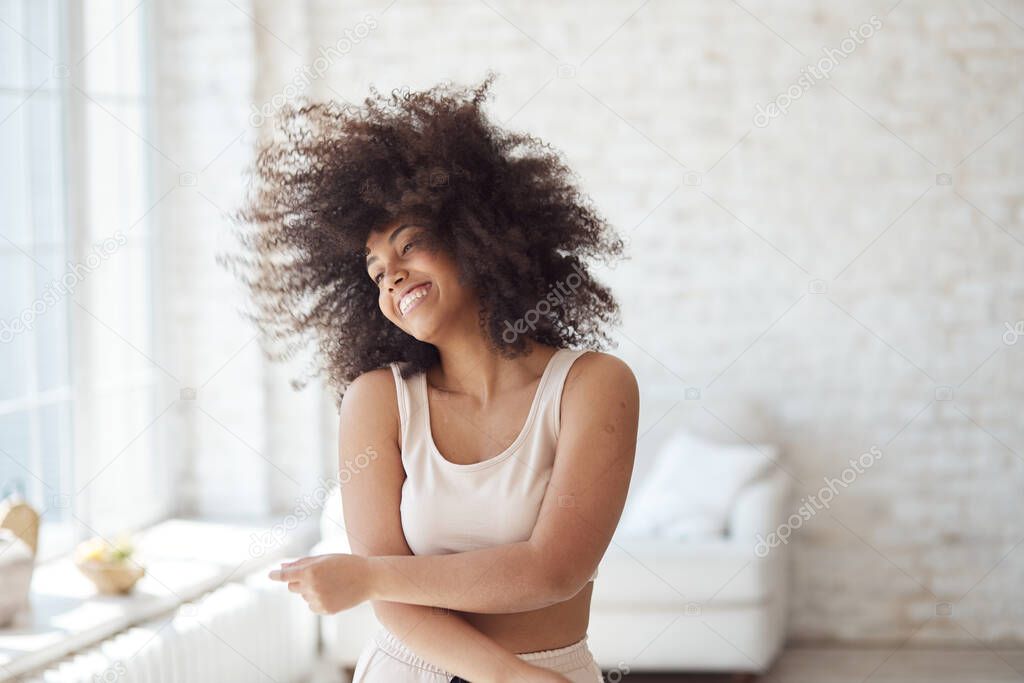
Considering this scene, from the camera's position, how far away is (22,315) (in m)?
3.15

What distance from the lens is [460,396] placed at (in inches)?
62.1

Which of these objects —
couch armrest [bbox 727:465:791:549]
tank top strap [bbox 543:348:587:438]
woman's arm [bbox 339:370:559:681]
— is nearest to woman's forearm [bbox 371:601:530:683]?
woman's arm [bbox 339:370:559:681]

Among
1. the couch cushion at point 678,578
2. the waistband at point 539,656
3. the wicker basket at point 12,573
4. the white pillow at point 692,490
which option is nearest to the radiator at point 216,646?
Result: the wicker basket at point 12,573

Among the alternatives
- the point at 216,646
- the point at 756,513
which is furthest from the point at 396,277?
the point at 756,513

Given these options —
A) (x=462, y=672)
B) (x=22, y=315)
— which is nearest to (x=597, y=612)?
(x=22, y=315)

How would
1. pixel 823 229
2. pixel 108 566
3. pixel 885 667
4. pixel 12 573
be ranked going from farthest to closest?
pixel 823 229
pixel 885 667
pixel 108 566
pixel 12 573

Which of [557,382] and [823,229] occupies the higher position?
[823,229]

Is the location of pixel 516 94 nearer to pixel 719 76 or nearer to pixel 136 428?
pixel 719 76

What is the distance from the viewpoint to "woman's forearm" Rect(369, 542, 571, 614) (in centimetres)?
140

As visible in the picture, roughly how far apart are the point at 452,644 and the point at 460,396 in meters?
0.35

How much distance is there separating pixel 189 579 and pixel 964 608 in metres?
3.05

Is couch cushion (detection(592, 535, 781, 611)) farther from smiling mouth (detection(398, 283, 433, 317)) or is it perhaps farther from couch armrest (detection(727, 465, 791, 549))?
smiling mouth (detection(398, 283, 433, 317))

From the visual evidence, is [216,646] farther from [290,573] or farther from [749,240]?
[749,240]

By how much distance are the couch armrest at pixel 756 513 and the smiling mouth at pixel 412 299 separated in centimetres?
253
